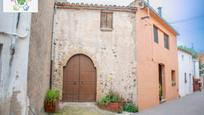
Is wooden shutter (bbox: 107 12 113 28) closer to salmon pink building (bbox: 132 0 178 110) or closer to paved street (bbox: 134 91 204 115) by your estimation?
salmon pink building (bbox: 132 0 178 110)

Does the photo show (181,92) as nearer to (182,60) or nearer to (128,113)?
(182,60)

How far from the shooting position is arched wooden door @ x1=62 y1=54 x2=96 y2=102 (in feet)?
39.9

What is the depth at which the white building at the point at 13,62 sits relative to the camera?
679 centimetres

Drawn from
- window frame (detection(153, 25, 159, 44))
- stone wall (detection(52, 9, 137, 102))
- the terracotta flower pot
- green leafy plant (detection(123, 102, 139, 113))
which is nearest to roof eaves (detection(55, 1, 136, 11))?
stone wall (detection(52, 9, 137, 102))

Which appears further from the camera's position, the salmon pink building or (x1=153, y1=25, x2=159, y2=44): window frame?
(x1=153, y1=25, x2=159, y2=44): window frame

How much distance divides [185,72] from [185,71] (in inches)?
4.4

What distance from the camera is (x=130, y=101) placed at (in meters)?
12.2

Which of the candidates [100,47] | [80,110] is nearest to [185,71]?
[100,47]

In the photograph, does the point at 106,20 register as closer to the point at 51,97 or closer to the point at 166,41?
the point at 51,97

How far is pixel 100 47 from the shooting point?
12484 millimetres

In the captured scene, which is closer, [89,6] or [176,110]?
[176,110]

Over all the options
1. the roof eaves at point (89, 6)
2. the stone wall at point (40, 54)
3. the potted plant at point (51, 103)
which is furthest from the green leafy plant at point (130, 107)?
the roof eaves at point (89, 6)

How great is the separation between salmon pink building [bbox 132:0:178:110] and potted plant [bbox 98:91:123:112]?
1.31m

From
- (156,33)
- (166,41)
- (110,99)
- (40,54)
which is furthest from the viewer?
(166,41)
